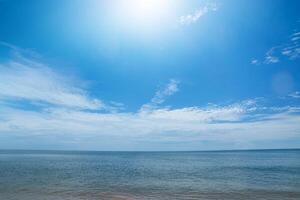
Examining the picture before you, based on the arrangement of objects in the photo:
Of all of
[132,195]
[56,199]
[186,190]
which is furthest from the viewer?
[186,190]

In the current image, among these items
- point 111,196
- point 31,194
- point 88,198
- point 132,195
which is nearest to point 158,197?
point 132,195

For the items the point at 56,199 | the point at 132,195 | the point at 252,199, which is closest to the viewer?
the point at 56,199

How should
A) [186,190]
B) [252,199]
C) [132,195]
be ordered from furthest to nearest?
1. [186,190]
2. [132,195]
3. [252,199]

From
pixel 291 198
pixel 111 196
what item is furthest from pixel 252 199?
pixel 111 196

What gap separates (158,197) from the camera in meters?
24.9

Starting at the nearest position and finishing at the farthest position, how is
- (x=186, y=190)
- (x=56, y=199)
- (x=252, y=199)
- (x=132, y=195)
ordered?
(x=56, y=199)
(x=252, y=199)
(x=132, y=195)
(x=186, y=190)

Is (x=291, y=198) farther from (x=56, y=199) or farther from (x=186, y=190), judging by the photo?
(x=56, y=199)

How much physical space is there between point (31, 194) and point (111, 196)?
26.1ft

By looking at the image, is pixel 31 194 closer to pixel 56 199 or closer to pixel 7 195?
pixel 7 195

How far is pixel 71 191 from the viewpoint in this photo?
2738cm

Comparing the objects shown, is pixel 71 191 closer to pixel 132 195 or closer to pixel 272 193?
pixel 132 195

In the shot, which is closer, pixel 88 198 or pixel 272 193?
pixel 88 198

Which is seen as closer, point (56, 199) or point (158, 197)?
point (56, 199)

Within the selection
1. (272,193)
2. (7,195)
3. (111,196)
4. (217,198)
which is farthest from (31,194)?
(272,193)
